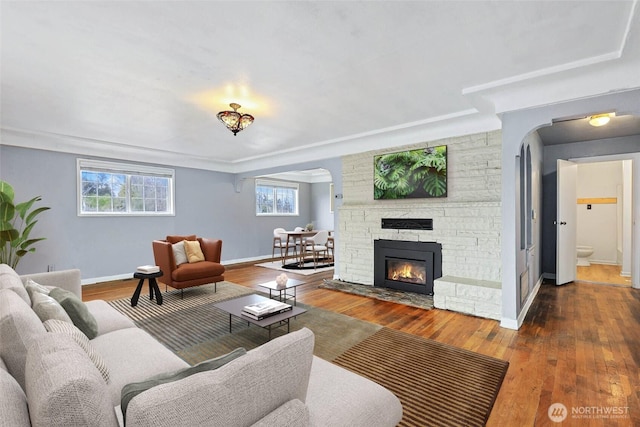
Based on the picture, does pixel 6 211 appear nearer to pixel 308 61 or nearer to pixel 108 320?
pixel 108 320

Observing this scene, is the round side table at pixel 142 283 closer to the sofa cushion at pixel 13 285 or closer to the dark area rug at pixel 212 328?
the dark area rug at pixel 212 328

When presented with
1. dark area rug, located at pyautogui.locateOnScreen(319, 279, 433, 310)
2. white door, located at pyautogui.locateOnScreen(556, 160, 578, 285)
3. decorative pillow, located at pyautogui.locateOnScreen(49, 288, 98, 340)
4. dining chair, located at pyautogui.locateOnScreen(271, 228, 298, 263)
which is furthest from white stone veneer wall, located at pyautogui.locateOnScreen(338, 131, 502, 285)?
decorative pillow, located at pyautogui.locateOnScreen(49, 288, 98, 340)

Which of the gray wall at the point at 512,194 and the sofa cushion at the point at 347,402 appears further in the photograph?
the gray wall at the point at 512,194

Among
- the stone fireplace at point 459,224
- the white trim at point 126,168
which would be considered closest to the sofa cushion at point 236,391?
the stone fireplace at point 459,224

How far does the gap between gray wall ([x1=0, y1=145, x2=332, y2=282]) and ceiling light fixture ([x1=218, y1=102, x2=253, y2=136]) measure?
12.5ft

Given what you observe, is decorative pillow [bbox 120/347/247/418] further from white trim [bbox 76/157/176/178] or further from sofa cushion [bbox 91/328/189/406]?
white trim [bbox 76/157/176/178]

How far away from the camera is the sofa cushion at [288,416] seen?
2.82 ft

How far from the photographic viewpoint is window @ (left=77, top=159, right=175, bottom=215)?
5.41 meters

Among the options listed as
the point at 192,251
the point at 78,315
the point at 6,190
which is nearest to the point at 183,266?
the point at 192,251

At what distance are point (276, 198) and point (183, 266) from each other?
15.8ft

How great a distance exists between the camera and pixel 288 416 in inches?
35.4

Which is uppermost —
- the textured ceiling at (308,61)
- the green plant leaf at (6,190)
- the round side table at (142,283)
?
the textured ceiling at (308,61)

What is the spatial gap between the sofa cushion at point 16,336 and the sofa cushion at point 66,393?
321 millimetres

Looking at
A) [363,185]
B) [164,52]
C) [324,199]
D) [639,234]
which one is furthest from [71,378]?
[324,199]
